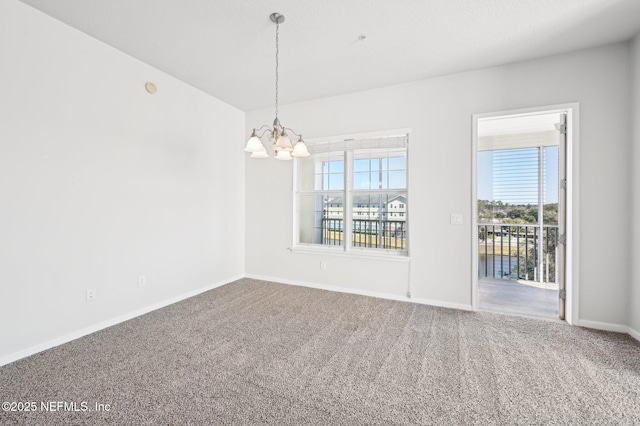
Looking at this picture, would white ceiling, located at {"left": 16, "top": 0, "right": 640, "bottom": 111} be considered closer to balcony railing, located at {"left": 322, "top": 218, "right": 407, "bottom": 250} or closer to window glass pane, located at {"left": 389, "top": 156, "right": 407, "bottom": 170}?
window glass pane, located at {"left": 389, "top": 156, "right": 407, "bottom": 170}

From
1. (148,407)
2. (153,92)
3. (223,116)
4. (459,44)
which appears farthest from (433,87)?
(148,407)

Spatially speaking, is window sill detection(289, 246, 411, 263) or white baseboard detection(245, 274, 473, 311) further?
window sill detection(289, 246, 411, 263)

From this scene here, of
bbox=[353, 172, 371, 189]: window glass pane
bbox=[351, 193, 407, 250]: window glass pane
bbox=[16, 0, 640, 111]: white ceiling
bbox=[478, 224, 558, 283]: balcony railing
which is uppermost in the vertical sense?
bbox=[16, 0, 640, 111]: white ceiling

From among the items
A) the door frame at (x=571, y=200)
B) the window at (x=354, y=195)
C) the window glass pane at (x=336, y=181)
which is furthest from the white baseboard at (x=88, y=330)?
the door frame at (x=571, y=200)

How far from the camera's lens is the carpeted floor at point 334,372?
163cm

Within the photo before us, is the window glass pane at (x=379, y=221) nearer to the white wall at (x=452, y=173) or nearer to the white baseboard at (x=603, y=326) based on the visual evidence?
the white wall at (x=452, y=173)

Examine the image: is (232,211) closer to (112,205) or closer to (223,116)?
(223,116)

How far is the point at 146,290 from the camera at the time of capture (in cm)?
321

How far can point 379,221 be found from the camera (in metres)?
4.00

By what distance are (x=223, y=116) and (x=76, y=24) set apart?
1951 millimetres

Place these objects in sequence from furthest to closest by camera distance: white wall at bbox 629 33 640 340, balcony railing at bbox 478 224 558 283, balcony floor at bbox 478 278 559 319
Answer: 1. balcony railing at bbox 478 224 558 283
2. balcony floor at bbox 478 278 559 319
3. white wall at bbox 629 33 640 340

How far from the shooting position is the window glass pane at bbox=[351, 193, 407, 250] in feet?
12.6

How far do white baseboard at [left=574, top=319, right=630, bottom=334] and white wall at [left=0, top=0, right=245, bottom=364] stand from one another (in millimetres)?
4621

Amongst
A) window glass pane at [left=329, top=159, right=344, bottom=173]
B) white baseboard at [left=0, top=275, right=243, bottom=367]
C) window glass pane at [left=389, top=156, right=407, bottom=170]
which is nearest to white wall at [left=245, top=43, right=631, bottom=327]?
window glass pane at [left=389, top=156, right=407, bottom=170]
